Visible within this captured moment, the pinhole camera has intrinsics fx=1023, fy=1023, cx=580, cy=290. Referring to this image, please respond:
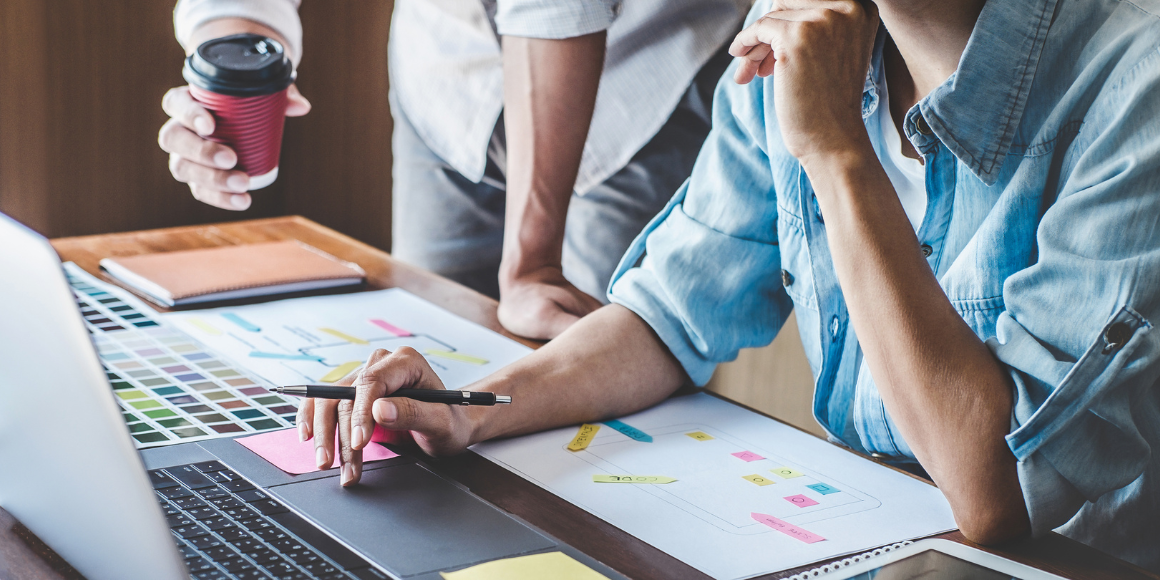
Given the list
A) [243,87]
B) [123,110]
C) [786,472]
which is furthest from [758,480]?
[123,110]

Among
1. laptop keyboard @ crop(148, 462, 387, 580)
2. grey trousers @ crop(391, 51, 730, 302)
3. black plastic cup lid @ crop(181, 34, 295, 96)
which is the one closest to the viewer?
laptop keyboard @ crop(148, 462, 387, 580)

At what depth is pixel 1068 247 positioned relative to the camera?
2.65 feet

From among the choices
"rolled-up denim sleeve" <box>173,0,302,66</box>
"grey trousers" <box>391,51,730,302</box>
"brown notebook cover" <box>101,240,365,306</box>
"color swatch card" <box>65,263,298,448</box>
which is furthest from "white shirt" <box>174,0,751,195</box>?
"color swatch card" <box>65,263,298,448</box>

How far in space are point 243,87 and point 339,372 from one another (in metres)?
0.32

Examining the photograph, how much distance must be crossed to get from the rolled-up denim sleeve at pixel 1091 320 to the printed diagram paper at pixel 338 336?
55 centimetres

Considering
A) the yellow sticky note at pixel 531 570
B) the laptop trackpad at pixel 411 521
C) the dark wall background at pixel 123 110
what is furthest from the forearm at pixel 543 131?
the dark wall background at pixel 123 110

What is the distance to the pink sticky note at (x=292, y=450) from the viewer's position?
86 cm

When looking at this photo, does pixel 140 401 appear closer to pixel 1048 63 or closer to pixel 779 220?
pixel 779 220

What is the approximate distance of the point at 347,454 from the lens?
84cm

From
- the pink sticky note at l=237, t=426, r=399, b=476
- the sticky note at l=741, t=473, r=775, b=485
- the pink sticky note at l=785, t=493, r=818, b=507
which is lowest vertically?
the pink sticky note at l=785, t=493, r=818, b=507

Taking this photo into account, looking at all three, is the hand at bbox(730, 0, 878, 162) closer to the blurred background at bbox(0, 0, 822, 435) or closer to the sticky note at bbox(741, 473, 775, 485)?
the sticky note at bbox(741, 473, 775, 485)

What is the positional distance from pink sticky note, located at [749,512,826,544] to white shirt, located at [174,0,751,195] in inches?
36.7

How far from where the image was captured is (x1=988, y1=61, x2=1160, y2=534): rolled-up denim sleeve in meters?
0.78

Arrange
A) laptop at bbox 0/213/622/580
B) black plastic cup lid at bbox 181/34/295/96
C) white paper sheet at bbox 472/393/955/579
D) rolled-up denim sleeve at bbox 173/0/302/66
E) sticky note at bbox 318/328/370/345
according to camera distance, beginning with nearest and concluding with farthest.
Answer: laptop at bbox 0/213/622/580
white paper sheet at bbox 472/393/955/579
black plastic cup lid at bbox 181/34/295/96
sticky note at bbox 318/328/370/345
rolled-up denim sleeve at bbox 173/0/302/66
